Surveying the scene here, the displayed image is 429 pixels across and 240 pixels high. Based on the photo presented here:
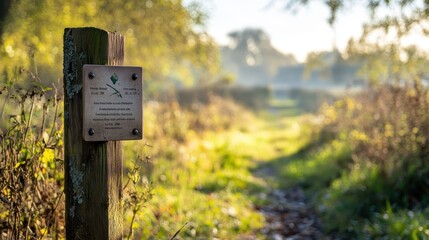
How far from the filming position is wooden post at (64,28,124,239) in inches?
112

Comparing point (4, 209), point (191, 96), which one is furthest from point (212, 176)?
point (191, 96)

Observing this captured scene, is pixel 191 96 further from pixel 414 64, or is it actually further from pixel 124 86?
pixel 124 86

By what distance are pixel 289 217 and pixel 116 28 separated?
27.2 feet

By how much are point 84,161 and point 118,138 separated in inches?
9.9

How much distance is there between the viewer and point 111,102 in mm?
2883

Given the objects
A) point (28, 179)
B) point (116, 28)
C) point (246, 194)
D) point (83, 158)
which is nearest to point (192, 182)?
point (246, 194)

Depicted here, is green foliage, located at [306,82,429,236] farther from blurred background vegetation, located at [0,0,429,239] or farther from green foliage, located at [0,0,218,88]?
green foliage, located at [0,0,218,88]

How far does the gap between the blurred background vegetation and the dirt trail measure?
13cm

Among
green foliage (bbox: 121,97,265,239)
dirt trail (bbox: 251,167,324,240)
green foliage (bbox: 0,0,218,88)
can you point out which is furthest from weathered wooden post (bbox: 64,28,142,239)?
green foliage (bbox: 0,0,218,88)

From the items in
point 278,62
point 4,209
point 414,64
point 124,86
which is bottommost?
point 4,209

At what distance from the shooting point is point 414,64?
26.7 ft

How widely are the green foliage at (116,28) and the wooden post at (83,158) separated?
4564 mm

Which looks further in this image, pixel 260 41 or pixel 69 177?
pixel 260 41

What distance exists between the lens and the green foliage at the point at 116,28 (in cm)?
897
